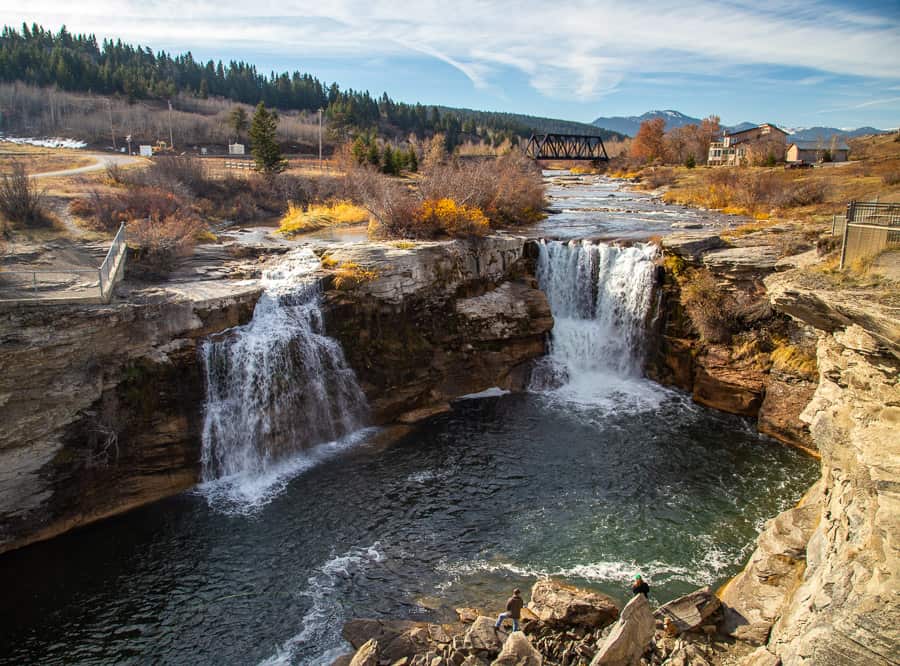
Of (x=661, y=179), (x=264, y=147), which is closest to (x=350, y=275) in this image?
(x=264, y=147)

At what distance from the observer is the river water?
13.1m

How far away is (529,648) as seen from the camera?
10.5m

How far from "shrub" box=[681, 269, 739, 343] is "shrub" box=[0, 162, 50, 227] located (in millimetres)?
26779

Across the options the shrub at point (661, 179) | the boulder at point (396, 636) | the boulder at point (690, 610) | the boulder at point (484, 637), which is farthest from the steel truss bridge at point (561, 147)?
the boulder at point (484, 637)

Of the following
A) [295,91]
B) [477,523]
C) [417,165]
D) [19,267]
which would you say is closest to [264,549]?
[477,523]

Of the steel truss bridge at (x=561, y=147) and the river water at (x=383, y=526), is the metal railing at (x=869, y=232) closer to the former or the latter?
the river water at (x=383, y=526)

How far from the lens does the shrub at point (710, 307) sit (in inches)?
910

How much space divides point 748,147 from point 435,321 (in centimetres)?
6969

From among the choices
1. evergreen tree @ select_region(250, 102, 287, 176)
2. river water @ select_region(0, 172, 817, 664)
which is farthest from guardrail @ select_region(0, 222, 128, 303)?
evergreen tree @ select_region(250, 102, 287, 176)

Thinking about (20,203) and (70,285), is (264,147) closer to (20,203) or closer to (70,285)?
(20,203)

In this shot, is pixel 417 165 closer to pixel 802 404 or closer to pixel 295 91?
pixel 802 404

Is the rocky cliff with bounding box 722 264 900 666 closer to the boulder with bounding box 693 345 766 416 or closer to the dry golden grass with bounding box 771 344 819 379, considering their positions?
the dry golden grass with bounding box 771 344 819 379

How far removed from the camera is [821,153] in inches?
2852

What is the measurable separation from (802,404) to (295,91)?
5012 inches
